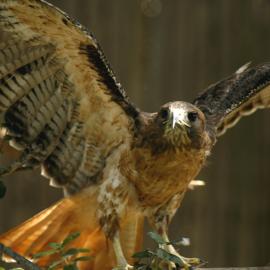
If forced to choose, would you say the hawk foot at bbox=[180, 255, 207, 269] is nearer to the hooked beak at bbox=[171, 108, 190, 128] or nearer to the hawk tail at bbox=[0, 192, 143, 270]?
the hawk tail at bbox=[0, 192, 143, 270]

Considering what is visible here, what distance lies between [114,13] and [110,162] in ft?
7.30

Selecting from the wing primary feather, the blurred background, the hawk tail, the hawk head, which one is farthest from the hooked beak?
the blurred background

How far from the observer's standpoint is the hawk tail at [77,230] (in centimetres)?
512

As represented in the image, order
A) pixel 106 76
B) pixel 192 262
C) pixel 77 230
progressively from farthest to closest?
pixel 77 230 < pixel 192 262 < pixel 106 76

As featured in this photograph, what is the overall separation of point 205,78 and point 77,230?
92.4 inches

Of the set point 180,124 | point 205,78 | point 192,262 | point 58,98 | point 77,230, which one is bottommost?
point 192,262

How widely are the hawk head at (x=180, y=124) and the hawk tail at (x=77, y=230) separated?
0.58 metres

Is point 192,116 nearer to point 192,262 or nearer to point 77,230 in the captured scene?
point 192,262

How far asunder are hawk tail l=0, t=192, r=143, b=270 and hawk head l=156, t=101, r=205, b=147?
0.58 metres

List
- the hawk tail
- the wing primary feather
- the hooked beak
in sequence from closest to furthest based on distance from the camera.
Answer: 1. the wing primary feather
2. the hooked beak
3. the hawk tail

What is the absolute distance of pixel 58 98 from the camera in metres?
4.91

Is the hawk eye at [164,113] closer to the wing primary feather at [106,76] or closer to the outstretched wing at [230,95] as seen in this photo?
the wing primary feather at [106,76]

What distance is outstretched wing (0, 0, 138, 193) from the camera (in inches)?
176

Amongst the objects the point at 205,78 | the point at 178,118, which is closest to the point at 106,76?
the point at 178,118
